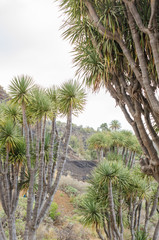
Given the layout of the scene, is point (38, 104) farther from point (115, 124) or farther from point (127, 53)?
point (115, 124)

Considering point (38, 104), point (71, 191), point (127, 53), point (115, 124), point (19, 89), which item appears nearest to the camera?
point (127, 53)

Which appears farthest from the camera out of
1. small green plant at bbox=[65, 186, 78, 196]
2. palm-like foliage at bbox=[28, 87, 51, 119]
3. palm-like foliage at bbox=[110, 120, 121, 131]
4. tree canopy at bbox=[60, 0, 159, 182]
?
palm-like foliage at bbox=[110, 120, 121, 131]

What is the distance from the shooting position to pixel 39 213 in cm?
627

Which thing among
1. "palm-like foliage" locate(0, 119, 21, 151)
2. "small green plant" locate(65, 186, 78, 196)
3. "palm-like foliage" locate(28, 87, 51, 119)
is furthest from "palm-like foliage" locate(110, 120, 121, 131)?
"palm-like foliage" locate(0, 119, 21, 151)

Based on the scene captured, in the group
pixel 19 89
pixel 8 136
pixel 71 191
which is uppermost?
pixel 19 89

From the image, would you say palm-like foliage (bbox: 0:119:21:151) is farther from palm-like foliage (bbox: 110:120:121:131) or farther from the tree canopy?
palm-like foliage (bbox: 110:120:121:131)

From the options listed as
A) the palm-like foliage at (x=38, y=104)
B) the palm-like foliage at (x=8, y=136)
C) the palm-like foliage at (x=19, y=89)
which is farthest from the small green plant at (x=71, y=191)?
the palm-like foliage at (x=19, y=89)

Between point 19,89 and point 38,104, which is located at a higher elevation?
point 19,89

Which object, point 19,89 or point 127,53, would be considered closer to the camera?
point 127,53

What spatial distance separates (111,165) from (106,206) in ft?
5.33

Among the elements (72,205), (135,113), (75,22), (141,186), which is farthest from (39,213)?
(72,205)

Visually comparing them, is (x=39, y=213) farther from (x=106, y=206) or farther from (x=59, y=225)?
(x=59, y=225)

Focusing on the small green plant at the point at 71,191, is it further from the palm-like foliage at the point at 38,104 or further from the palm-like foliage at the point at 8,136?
the palm-like foliage at the point at 38,104

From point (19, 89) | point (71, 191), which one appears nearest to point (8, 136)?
point (19, 89)
